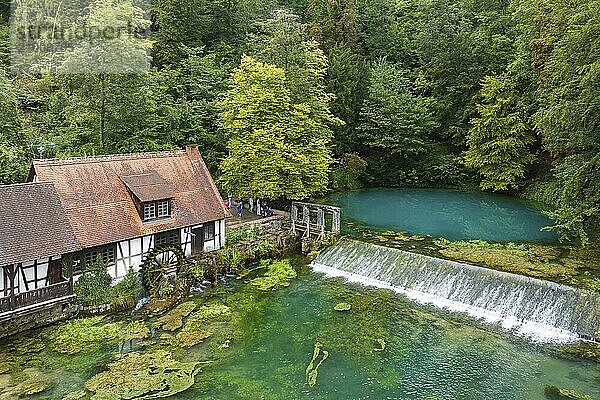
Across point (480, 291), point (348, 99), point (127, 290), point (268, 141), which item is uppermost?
point (348, 99)

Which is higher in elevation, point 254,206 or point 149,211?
point 149,211

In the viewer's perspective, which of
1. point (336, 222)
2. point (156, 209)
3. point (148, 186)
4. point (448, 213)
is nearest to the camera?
point (156, 209)

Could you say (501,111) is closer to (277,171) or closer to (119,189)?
(277,171)

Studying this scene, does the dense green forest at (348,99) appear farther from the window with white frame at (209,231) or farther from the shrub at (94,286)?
the shrub at (94,286)

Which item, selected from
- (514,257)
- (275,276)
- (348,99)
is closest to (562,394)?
(514,257)

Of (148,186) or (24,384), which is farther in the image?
(148,186)

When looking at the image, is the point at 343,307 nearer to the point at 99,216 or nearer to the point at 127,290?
Answer: the point at 127,290
